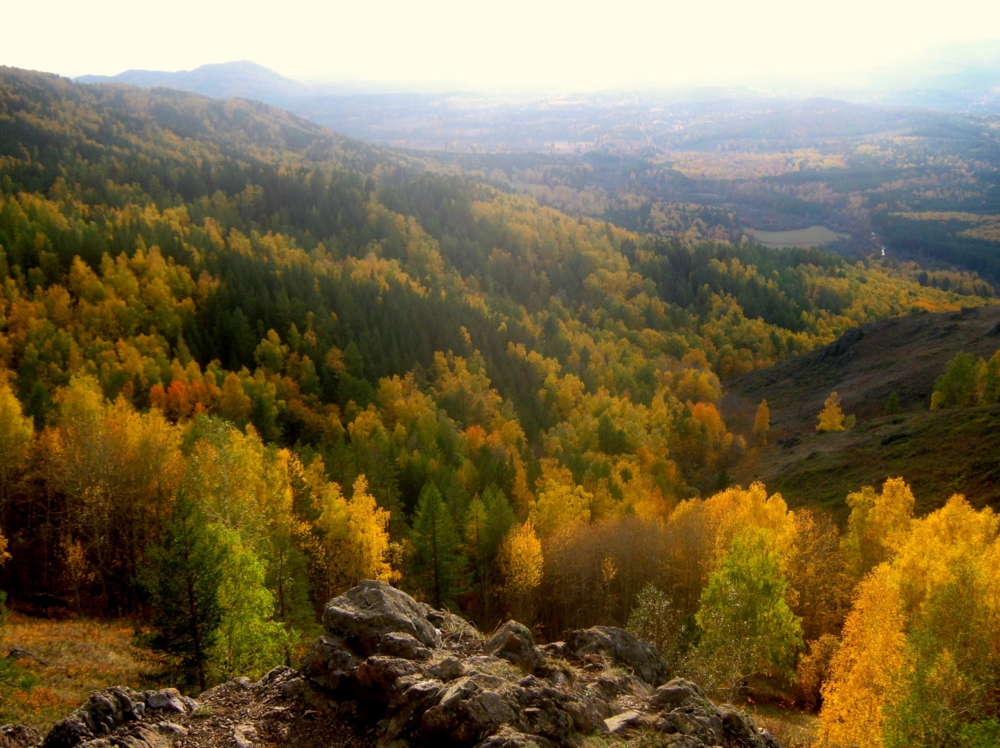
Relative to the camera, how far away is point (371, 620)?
23.8m

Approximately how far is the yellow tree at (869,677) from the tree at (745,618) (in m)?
3.58

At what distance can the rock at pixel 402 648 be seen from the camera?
2233 cm

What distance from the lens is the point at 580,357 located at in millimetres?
154000

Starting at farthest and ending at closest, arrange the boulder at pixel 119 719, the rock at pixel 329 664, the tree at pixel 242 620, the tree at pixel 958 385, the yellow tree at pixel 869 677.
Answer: the tree at pixel 958 385, the yellow tree at pixel 869 677, the tree at pixel 242 620, the rock at pixel 329 664, the boulder at pixel 119 719

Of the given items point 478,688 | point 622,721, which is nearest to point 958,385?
point 622,721

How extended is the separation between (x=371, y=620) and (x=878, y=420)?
108 m

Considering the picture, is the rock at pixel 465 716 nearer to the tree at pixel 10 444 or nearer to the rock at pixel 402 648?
the rock at pixel 402 648

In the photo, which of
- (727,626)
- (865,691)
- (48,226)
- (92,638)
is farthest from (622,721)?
(48,226)

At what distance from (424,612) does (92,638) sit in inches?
882

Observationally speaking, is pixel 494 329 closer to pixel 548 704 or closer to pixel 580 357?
pixel 580 357

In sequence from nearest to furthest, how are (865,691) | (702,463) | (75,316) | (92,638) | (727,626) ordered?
(865,691)
(92,638)
(727,626)
(75,316)
(702,463)

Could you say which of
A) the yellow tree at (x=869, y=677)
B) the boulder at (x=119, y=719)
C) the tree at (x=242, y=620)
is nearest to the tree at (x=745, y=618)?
the yellow tree at (x=869, y=677)

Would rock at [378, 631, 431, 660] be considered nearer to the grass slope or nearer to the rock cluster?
the rock cluster

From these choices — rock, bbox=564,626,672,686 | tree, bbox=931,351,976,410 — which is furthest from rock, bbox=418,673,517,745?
tree, bbox=931,351,976,410
